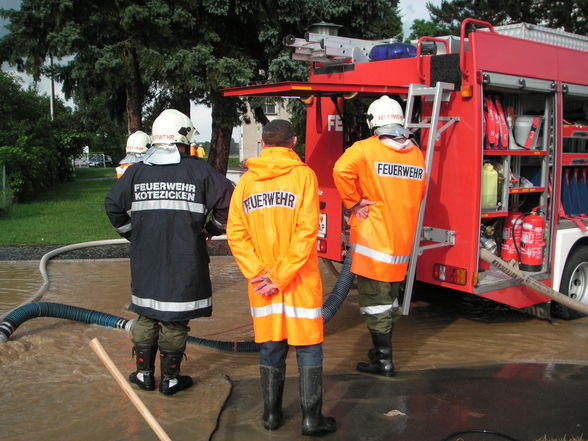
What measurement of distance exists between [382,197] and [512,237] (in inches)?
76.7

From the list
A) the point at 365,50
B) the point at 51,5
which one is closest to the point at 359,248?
the point at 365,50

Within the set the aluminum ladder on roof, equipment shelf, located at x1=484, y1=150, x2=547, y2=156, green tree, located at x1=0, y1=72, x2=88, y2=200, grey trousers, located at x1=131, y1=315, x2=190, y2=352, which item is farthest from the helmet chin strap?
green tree, located at x1=0, y1=72, x2=88, y2=200

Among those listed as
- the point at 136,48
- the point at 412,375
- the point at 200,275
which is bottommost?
the point at 412,375

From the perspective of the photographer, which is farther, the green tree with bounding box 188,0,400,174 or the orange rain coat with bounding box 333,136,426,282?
the green tree with bounding box 188,0,400,174

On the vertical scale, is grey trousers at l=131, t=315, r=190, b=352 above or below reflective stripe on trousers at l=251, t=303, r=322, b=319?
below

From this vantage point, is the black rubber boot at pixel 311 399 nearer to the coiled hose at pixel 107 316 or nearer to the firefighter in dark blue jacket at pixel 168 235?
the firefighter in dark blue jacket at pixel 168 235

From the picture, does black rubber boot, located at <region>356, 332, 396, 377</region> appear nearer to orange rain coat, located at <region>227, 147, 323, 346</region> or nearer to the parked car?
orange rain coat, located at <region>227, 147, 323, 346</region>

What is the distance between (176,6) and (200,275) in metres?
8.73

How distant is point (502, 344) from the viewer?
217 inches

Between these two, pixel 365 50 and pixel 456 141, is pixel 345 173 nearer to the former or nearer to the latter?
pixel 456 141

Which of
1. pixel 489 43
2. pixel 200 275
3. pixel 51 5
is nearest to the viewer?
pixel 200 275

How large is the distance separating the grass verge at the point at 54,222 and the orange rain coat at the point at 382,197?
7472 mm

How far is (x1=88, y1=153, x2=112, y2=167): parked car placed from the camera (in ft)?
205

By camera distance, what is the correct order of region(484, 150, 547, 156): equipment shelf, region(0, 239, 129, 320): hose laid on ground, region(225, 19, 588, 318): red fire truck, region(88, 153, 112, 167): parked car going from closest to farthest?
region(225, 19, 588, 318): red fire truck < region(484, 150, 547, 156): equipment shelf < region(0, 239, 129, 320): hose laid on ground < region(88, 153, 112, 167): parked car
